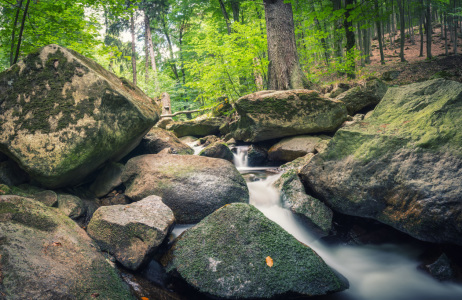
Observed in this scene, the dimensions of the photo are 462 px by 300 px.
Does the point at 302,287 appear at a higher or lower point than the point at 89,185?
lower

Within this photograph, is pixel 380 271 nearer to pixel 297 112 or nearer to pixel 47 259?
pixel 47 259

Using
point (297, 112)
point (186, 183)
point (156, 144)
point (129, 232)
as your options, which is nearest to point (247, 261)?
point (129, 232)

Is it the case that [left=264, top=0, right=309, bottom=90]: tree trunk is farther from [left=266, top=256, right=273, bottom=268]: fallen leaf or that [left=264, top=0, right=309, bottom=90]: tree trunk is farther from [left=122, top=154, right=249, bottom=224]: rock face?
[left=266, top=256, right=273, bottom=268]: fallen leaf

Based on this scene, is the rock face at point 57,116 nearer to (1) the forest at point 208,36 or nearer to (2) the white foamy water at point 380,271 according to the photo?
(1) the forest at point 208,36

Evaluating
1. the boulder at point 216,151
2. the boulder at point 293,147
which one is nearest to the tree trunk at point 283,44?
the boulder at point 293,147

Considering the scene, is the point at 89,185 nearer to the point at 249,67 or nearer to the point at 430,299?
the point at 430,299

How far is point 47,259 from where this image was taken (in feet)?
6.79

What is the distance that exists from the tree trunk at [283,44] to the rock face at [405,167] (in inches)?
135

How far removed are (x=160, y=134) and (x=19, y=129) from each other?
349 cm

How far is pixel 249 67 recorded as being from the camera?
848cm

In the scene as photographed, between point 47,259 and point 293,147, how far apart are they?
521cm

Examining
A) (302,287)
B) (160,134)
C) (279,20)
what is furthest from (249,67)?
(302,287)

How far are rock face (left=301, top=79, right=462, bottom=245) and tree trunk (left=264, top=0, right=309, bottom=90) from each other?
3.44 m

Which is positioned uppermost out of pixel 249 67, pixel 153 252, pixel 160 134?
pixel 249 67
